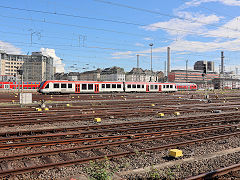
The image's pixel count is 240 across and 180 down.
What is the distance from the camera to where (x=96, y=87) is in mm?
47375

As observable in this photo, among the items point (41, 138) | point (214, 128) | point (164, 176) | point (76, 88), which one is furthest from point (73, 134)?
point (76, 88)

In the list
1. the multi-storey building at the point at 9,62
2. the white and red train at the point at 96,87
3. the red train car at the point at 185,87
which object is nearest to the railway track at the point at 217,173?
the white and red train at the point at 96,87

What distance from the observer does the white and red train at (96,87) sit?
136 feet

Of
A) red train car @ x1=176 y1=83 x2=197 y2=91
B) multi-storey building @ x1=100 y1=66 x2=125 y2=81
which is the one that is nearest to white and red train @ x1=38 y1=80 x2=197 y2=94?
red train car @ x1=176 y1=83 x2=197 y2=91

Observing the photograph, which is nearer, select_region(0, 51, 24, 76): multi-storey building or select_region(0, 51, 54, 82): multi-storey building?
select_region(0, 51, 54, 82): multi-storey building

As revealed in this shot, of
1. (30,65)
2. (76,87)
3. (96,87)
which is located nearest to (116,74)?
(30,65)

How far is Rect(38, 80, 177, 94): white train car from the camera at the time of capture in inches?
1629

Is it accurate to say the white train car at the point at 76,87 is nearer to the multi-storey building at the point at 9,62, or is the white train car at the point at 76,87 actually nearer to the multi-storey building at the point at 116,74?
the multi-storey building at the point at 116,74

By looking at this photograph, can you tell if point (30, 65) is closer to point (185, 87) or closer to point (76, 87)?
point (185, 87)

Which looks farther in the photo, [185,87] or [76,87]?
[185,87]

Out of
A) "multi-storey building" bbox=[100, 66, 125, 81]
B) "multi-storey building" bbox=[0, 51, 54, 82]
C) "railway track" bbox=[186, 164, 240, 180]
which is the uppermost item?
"multi-storey building" bbox=[0, 51, 54, 82]

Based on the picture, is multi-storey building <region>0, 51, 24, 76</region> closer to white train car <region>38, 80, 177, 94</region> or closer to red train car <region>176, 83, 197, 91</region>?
red train car <region>176, 83, 197, 91</region>

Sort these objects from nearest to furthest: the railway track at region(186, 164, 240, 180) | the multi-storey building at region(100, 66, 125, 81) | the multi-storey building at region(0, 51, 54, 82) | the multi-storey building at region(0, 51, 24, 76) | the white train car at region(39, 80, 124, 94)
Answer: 1. the railway track at region(186, 164, 240, 180)
2. the white train car at region(39, 80, 124, 94)
3. the multi-storey building at region(0, 51, 54, 82)
4. the multi-storey building at region(100, 66, 125, 81)
5. the multi-storey building at region(0, 51, 24, 76)

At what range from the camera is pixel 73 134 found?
10.5 metres
